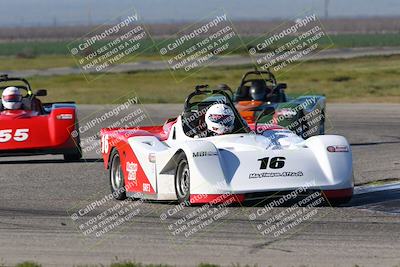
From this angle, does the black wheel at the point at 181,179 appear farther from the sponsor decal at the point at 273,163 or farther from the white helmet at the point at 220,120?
the white helmet at the point at 220,120

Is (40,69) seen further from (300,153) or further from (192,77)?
(300,153)

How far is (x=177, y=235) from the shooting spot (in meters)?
11.8

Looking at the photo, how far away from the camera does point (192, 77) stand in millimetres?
60156

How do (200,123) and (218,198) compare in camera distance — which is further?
(200,123)

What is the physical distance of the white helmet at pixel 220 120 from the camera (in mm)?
15086

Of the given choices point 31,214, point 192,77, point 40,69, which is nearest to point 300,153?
point 31,214

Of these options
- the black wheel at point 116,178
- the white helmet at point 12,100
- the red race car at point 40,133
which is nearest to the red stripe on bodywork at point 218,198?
the black wheel at point 116,178

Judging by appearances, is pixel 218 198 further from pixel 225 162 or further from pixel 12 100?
pixel 12 100

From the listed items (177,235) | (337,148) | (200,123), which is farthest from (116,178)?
(177,235)

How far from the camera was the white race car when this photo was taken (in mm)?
13500

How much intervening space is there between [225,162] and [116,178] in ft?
8.99

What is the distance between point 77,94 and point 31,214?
3560 cm

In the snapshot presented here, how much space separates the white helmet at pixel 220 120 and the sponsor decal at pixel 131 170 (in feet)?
3.67

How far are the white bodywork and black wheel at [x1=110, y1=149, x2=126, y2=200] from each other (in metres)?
1.19
